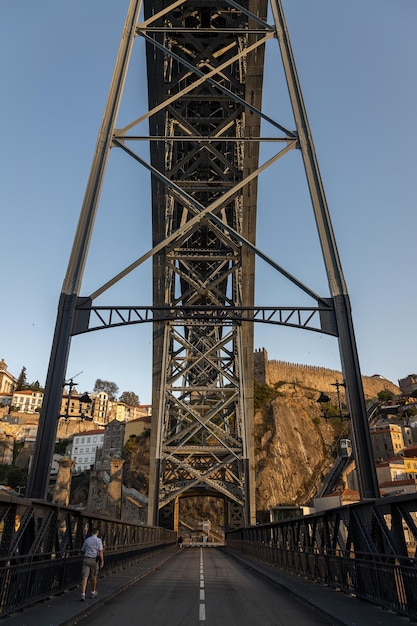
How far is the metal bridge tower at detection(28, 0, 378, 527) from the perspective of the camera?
1066cm

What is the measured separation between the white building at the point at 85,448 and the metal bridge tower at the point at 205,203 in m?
80.3

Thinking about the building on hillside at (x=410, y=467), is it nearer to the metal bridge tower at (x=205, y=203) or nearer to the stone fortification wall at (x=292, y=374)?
the stone fortification wall at (x=292, y=374)

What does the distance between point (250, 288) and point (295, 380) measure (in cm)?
9692

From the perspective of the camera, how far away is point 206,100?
720 inches

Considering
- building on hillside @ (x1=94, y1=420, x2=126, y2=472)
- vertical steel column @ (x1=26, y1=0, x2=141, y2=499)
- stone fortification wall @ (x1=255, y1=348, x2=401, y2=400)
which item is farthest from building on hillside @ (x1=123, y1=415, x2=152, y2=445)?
vertical steel column @ (x1=26, y1=0, x2=141, y2=499)

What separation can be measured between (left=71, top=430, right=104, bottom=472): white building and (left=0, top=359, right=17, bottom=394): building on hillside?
4855 cm

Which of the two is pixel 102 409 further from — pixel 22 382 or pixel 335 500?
pixel 335 500

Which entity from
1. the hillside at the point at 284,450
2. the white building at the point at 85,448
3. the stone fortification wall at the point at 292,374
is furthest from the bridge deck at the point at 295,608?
the stone fortification wall at the point at 292,374

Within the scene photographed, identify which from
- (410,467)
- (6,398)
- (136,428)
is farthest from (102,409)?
(410,467)

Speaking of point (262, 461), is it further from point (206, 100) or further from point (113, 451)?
point (206, 100)

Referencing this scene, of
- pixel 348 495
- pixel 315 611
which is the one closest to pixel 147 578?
pixel 315 611

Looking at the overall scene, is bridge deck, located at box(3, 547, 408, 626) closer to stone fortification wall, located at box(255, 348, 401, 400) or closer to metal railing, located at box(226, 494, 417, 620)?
metal railing, located at box(226, 494, 417, 620)

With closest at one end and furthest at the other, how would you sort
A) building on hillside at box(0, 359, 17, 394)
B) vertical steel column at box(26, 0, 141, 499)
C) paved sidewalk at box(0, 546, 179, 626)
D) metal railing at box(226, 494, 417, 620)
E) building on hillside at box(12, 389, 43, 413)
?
paved sidewalk at box(0, 546, 179, 626), metal railing at box(226, 494, 417, 620), vertical steel column at box(26, 0, 141, 499), building on hillside at box(12, 389, 43, 413), building on hillside at box(0, 359, 17, 394)

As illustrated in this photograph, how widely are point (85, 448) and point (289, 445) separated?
49.8 meters
